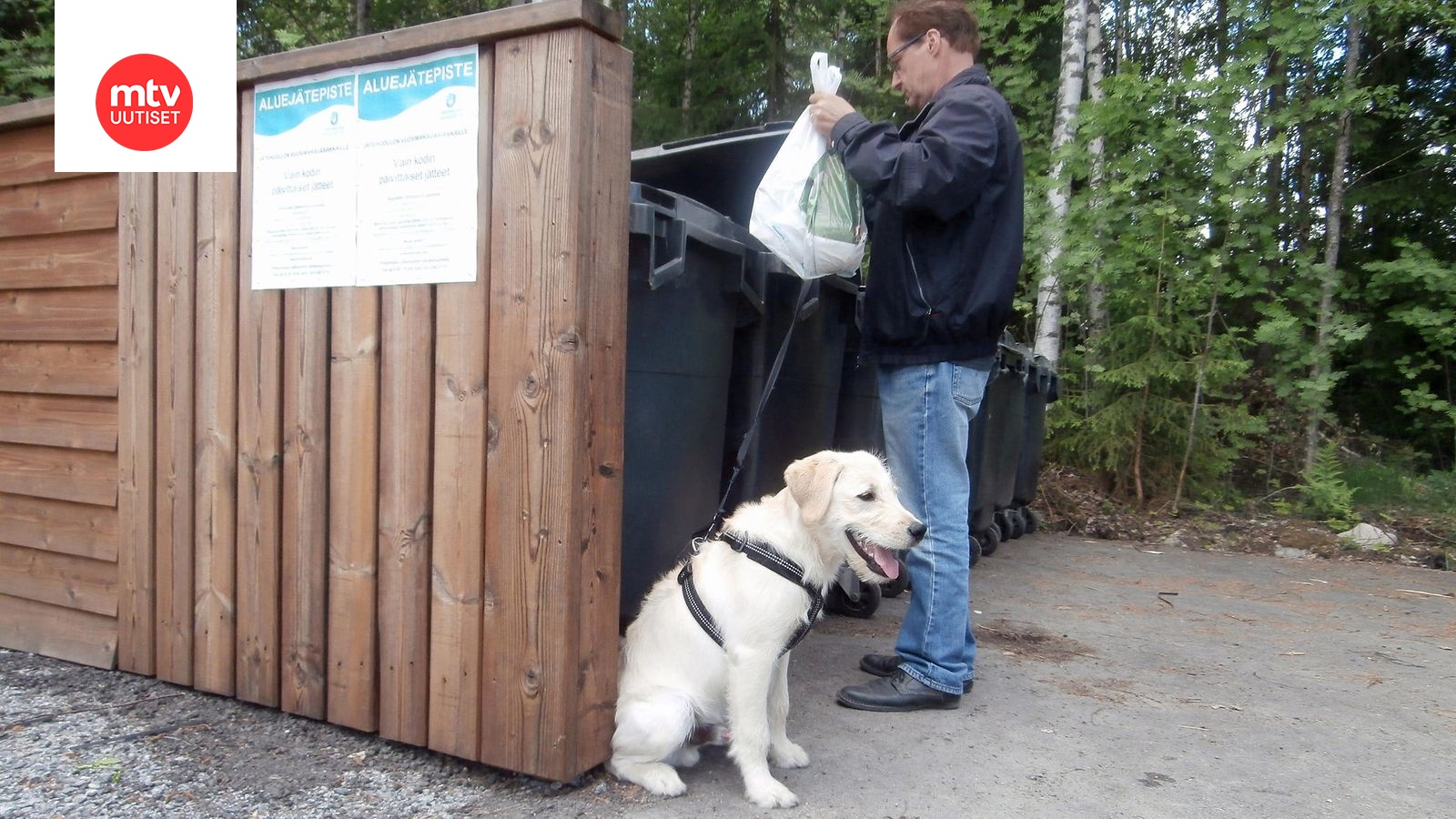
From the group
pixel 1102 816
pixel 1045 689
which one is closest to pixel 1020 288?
pixel 1045 689

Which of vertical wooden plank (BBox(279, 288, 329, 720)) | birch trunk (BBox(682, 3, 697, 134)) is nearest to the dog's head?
vertical wooden plank (BBox(279, 288, 329, 720))

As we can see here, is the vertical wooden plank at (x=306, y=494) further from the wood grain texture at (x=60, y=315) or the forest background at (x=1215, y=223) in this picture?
the forest background at (x=1215, y=223)

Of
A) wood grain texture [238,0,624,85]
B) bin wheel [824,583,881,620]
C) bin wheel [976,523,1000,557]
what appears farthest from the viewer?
bin wheel [976,523,1000,557]

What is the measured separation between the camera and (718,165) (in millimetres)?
4254

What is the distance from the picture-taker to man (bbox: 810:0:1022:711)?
9.83 feet

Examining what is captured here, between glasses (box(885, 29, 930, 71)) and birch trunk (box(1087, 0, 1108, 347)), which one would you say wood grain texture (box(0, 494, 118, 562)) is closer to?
glasses (box(885, 29, 930, 71))

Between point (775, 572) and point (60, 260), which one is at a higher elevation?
point (60, 260)

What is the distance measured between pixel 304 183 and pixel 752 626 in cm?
198

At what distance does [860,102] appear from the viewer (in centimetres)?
1206

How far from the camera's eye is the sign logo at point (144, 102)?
321 centimetres

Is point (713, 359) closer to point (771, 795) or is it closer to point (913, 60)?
point (913, 60)

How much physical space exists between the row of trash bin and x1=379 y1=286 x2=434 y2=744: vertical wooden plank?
26.5 inches

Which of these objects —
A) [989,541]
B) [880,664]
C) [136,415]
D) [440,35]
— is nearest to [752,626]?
[880,664]

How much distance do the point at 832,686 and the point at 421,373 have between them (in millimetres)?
1931
